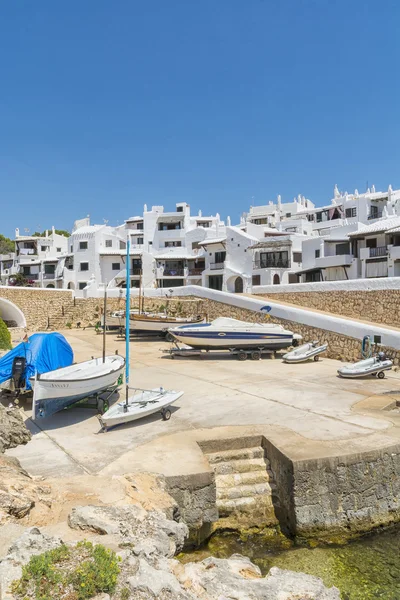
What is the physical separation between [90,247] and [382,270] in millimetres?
33769

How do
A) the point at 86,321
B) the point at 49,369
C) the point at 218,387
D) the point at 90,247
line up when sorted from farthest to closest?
1. the point at 90,247
2. the point at 86,321
3. the point at 218,387
4. the point at 49,369

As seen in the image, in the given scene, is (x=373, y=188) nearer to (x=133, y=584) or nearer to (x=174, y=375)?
(x=174, y=375)

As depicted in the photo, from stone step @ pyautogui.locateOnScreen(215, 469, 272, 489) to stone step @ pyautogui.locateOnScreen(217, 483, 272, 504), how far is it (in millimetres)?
79

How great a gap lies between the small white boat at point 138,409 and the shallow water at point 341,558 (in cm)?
356

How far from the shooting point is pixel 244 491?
8.61 meters

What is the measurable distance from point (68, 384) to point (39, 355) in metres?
1.87

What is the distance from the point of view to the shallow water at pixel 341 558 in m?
6.43

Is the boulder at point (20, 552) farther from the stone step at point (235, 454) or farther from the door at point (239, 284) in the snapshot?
the door at point (239, 284)

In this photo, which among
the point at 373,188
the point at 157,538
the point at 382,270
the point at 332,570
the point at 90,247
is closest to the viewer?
the point at 157,538

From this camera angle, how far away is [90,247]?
170 feet

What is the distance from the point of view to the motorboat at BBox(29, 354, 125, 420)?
405 inches

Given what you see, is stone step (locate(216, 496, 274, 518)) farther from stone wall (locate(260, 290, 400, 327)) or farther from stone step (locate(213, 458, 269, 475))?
stone wall (locate(260, 290, 400, 327))

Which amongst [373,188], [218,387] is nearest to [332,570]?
[218,387]

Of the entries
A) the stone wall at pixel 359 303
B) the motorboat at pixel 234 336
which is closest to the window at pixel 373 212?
the stone wall at pixel 359 303
